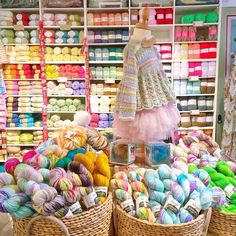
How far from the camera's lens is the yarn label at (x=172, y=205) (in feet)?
3.04

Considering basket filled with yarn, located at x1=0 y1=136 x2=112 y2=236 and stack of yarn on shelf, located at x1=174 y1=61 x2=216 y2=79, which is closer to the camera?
basket filled with yarn, located at x1=0 y1=136 x2=112 y2=236

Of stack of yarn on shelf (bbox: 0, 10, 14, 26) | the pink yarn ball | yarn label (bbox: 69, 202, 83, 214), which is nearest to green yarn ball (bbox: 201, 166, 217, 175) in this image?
yarn label (bbox: 69, 202, 83, 214)

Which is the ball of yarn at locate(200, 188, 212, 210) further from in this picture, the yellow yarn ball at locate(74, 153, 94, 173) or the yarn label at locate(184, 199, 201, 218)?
the yellow yarn ball at locate(74, 153, 94, 173)

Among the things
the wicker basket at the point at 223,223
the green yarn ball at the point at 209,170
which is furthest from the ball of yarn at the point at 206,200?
the green yarn ball at the point at 209,170

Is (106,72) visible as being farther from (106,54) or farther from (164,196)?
(164,196)

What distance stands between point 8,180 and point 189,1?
329 centimetres

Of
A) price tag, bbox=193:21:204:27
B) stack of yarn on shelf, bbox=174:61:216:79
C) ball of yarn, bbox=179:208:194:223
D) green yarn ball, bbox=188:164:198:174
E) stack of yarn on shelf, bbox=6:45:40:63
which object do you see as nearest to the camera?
ball of yarn, bbox=179:208:194:223

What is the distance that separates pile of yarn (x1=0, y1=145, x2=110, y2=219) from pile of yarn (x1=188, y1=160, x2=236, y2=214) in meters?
0.40

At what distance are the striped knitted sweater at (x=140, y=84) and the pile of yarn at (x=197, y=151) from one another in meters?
0.25

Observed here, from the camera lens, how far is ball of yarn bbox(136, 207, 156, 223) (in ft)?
3.02

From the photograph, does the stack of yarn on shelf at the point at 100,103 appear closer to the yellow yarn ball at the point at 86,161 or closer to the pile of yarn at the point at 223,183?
the pile of yarn at the point at 223,183

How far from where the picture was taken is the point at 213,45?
3504 millimetres

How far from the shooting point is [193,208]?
3.06 feet

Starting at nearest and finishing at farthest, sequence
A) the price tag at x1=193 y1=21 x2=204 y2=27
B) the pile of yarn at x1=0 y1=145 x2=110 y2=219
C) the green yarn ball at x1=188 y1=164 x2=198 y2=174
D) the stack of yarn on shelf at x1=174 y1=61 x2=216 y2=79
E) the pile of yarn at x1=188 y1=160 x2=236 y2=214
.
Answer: the pile of yarn at x1=0 y1=145 x2=110 y2=219
the pile of yarn at x1=188 y1=160 x2=236 y2=214
the green yarn ball at x1=188 y1=164 x2=198 y2=174
the price tag at x1=193 y1=21 x2=204 y2=27
the stack of yarn on shelf at x1=174 y1=61 x2=216 y2=79
